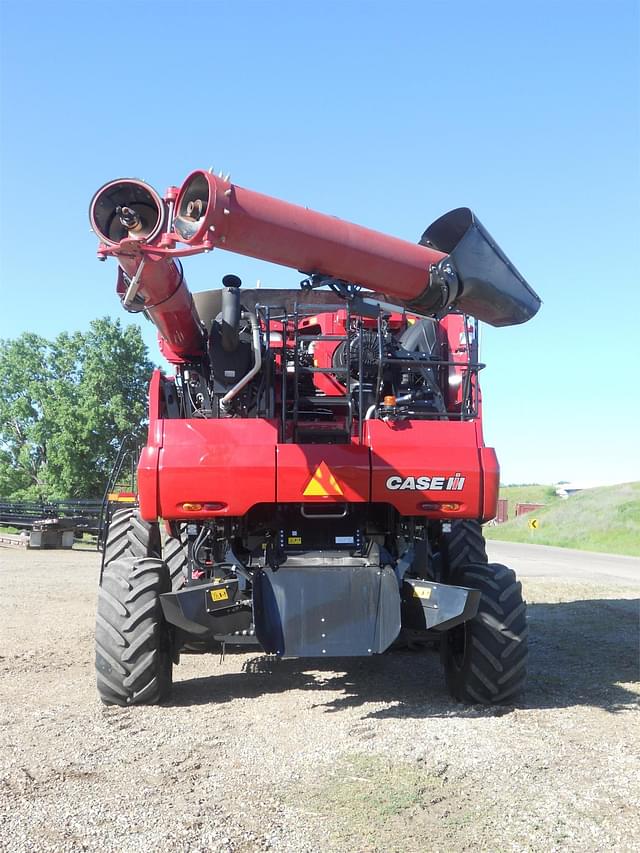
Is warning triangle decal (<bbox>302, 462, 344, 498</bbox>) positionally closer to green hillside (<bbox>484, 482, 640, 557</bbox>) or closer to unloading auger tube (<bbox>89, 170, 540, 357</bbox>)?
unloading auger tube (<bbox>89, 170, 540, 357</bbox>)

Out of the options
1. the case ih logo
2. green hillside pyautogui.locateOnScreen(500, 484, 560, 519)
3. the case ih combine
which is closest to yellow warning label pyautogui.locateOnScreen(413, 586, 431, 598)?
the case ih combine

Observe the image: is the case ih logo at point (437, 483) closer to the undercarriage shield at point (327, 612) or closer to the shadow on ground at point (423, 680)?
the undercarriage shield at point (327, 612)

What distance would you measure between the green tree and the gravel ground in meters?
29.4

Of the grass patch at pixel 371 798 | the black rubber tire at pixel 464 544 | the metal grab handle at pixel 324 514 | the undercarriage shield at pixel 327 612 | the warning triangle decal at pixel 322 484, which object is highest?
the warning triangle decal at pixel 322 484

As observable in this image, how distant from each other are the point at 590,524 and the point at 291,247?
117 feet

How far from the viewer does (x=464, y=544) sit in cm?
770

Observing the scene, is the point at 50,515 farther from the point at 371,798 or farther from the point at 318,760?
the point at 371,798

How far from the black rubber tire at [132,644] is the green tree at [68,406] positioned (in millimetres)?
29765

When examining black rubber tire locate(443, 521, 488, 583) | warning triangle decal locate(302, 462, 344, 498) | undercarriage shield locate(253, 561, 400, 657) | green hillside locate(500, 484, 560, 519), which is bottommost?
undercarriage shield locate(253, 561, 400, 657)

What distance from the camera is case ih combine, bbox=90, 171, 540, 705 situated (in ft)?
16.2

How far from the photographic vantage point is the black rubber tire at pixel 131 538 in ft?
22.7

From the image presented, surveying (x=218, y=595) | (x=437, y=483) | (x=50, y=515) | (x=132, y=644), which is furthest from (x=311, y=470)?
(x=50, y=515)

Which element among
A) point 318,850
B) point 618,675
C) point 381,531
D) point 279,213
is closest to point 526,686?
point 618,675

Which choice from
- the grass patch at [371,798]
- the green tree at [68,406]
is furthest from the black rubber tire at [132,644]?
the green tree at [68,406]
